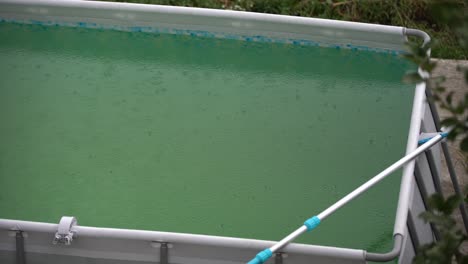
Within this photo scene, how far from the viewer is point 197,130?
4.23 meters

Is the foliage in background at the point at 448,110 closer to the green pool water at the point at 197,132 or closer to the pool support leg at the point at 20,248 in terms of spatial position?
the pool support leg at the point at 20,248

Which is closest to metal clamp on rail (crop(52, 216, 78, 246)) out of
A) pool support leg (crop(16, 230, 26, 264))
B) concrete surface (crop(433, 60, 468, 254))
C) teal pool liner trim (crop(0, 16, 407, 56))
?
pool support leg (crop(16, 230, 26, 264))

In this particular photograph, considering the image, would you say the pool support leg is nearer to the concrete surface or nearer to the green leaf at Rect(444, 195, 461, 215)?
the concrete surface

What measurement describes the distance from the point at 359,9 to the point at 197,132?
7.08ft

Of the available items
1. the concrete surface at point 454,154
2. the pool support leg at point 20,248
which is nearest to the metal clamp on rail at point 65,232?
the pool support leg at point 20,248

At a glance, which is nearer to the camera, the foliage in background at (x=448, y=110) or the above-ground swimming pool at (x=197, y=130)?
the foliage in background at (x=448, y=110)

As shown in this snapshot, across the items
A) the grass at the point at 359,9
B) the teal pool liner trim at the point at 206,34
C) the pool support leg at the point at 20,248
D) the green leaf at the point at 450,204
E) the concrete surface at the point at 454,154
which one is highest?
the grass at the point at 359,9

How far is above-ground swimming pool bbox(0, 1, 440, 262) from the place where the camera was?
3.63 m

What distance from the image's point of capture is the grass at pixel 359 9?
5.71 meters

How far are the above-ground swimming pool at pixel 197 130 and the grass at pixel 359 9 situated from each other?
3.09 ft

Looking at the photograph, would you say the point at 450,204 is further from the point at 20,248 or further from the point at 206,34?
the point at 206,34

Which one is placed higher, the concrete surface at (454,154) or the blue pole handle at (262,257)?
the concrete surface at (454,154)

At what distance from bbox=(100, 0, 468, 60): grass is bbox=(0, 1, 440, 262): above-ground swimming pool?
0.94 meters

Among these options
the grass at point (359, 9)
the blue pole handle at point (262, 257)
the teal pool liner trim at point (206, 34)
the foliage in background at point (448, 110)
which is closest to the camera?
the foliage in background at point (448, 110)
